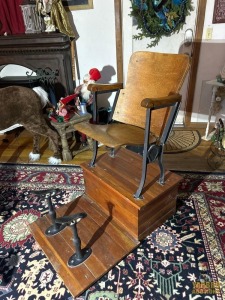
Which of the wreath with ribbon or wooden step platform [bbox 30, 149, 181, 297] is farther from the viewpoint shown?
the wreath with ribbon

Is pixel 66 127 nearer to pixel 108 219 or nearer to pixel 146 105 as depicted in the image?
pixel 108 219

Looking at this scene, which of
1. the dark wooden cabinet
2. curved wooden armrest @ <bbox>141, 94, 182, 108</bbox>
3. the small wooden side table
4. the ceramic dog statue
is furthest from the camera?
the dark wooden cabinet

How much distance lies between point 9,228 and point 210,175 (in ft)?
5.90

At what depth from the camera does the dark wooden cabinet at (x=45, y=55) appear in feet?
8.25

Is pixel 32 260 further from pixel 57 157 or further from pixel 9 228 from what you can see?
pixel 57 157

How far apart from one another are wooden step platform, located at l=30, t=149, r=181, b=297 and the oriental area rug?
57 millimetres

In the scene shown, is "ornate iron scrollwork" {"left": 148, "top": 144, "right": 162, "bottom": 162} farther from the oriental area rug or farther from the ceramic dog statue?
the ceramic dog statue

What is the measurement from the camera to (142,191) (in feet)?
5.00

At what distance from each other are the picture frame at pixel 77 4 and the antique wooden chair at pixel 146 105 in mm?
1329

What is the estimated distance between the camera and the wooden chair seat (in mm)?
1464

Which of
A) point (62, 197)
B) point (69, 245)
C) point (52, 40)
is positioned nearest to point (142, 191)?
point (69, 245)

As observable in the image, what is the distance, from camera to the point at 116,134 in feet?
5.42

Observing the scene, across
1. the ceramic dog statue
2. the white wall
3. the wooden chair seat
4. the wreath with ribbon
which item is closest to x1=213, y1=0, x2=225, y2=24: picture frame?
the white wall

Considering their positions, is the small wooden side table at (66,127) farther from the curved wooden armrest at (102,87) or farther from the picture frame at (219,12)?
the picture frame at (219,12)
